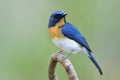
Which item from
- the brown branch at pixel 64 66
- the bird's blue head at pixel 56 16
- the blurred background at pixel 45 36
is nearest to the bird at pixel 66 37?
the bird's blue head at pixel 56 16

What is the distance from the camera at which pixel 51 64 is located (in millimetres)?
2254

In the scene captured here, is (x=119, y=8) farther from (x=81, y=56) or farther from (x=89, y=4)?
(x=81, y=56)

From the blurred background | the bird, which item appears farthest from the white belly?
the blurred background

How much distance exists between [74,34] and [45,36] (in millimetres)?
1996

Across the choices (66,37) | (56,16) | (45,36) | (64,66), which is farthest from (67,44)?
(45,36)

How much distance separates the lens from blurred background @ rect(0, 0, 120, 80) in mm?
4863

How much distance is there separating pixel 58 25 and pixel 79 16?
6.40ft

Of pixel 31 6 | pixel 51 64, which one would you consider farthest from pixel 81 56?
pixel 51 64

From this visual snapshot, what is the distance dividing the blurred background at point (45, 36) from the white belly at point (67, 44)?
4.79ft

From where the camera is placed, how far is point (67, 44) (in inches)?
125

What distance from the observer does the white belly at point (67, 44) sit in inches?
125

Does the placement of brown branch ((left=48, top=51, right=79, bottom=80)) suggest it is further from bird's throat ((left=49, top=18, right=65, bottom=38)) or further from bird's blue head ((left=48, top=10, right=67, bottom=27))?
bird's throat ((left=49, top=18, right=65, bottom=38))

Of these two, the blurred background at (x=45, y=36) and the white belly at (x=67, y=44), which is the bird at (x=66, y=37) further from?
the blurred background at (x=45, y=36)

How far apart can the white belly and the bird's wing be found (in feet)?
0.10
